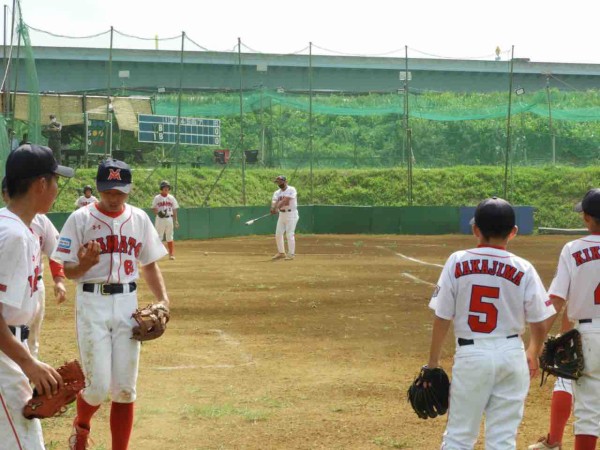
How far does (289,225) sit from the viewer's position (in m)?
23.6

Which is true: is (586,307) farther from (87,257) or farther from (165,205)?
(165,205)

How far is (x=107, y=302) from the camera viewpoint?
22.0 ft

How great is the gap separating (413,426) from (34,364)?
4.39 meters

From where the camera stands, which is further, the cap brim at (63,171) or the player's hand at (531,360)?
the player's hand at (531,360)

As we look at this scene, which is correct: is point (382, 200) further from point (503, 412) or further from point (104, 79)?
point (503, 412)

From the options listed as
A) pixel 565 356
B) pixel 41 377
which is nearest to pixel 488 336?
pixel 565 356

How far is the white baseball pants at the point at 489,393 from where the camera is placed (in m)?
5.41

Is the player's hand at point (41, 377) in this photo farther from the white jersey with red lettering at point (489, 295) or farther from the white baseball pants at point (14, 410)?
the white jersey with red lettering at point (489, 295)

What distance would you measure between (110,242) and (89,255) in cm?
44

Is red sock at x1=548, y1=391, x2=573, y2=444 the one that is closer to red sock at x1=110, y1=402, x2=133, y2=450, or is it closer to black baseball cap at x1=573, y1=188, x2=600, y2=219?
black baseball cap at x1=573, y1=188, x2=600, y2=219

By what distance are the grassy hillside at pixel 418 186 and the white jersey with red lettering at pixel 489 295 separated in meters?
30.9

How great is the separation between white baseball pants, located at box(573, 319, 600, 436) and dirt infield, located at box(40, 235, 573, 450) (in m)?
1.19

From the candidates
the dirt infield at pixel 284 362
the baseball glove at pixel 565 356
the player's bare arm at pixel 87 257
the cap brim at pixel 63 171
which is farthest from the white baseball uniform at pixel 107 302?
the baseball glove at pixel 565 356

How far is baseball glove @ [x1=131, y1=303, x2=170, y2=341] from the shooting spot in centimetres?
657
